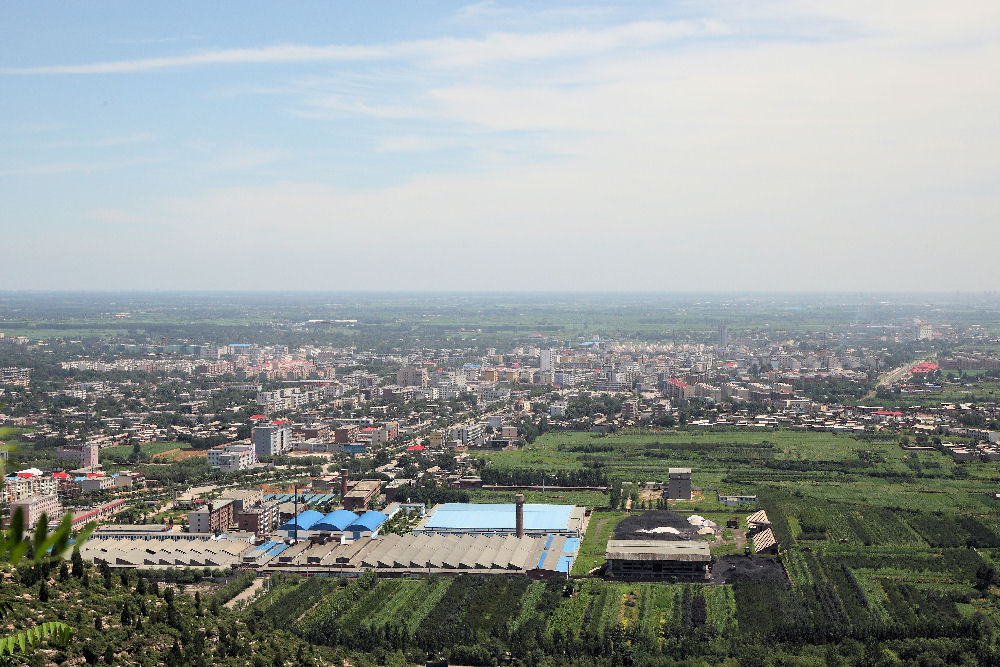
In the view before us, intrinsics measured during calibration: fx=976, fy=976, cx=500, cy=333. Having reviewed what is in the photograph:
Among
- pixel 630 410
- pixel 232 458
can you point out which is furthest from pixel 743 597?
pixel 630 410

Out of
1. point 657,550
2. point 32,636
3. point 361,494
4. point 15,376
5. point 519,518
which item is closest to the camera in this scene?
point 32,636

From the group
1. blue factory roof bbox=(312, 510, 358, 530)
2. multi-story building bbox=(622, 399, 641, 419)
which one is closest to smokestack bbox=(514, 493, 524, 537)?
blue factory roof bbox=(312, 510, 358, 530)

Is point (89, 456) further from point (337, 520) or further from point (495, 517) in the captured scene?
point (495, 517)

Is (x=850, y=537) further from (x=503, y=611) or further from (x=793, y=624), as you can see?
(x=503, y=611)

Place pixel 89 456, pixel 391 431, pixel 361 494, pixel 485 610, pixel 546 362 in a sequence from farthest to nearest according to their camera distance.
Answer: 1. pixel 546 362
2. pixel 391 431
3. pixel 89 456
4. pixel 361 494
5. pixel 485 610

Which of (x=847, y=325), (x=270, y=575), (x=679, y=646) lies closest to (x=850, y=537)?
(x=679, y=646)
